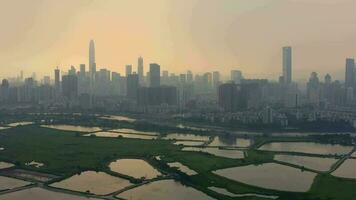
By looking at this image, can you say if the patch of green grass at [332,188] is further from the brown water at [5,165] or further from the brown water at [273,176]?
the brown water at [5,165]

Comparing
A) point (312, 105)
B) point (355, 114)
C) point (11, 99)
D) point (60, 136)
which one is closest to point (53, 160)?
point (60, 136)

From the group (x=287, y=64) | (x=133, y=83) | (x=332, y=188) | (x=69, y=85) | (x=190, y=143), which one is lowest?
(x=332, y=188)

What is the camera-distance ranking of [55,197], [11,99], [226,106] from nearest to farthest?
[55,197]
[226,106]
[11,99]

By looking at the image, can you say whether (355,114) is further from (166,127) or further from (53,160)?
(53,160)

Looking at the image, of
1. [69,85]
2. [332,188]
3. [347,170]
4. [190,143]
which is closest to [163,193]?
[332,188]

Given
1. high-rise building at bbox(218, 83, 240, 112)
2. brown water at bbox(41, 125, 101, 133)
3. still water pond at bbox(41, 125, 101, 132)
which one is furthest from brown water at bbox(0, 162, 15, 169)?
high-rise building at bbox(218, 83, 240, 112)

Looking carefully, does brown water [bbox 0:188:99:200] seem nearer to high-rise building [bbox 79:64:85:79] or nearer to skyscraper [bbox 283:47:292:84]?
skyscraper [bbox 283:47:292:84]

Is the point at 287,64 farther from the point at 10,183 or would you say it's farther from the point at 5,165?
the point at 10,183
